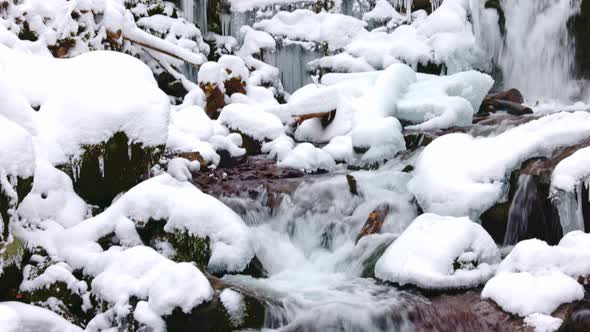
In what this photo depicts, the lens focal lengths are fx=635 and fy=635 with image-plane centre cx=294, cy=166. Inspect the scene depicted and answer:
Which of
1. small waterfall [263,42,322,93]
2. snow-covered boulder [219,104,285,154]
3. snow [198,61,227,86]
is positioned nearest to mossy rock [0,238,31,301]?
snow-covered boulder [219,104,285,154]

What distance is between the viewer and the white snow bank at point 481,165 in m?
5.40

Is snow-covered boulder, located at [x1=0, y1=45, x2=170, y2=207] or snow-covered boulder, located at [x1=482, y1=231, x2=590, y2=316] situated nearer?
snow-covered boulder, located at [x1=482, y1=231, x2=590, y2=316]

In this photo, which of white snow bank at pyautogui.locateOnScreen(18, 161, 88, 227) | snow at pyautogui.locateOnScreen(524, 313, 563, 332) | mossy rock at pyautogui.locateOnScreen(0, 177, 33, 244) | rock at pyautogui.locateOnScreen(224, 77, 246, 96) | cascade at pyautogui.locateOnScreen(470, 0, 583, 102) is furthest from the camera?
rock at pyautogui.locateOnScreen(224, 77, 246, 96)

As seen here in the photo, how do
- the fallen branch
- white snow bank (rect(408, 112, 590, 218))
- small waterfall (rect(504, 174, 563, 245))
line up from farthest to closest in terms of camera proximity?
the fallen branch, white snow bank (rect(408, 112, 590, 218)), small waterfall (rect(504, 174, 563, 245))

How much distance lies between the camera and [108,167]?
533 cm

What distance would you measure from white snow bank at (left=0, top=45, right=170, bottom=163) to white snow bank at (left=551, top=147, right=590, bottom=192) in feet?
10.7

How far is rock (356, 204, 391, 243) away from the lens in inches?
227

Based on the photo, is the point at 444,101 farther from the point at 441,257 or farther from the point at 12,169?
the point at 12,169

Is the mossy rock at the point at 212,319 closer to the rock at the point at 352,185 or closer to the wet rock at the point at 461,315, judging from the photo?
the wet rock at the point at 461,315

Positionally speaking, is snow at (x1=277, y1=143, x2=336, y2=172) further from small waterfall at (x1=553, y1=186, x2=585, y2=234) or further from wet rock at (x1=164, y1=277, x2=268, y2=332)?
wet rock at (x1=164, y1=277, x2=268, y2=332)

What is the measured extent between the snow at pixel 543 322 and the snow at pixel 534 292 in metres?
0.06

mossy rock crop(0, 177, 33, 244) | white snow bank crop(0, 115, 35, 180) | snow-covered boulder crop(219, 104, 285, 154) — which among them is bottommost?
snow-covered boulder crop(219, 104, 285, 154)

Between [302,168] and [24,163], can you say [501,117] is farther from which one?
[24,163]

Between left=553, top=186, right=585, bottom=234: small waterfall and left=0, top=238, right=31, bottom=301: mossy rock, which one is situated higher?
left=553, top=186, right=585, bottom=234: small waterfall
